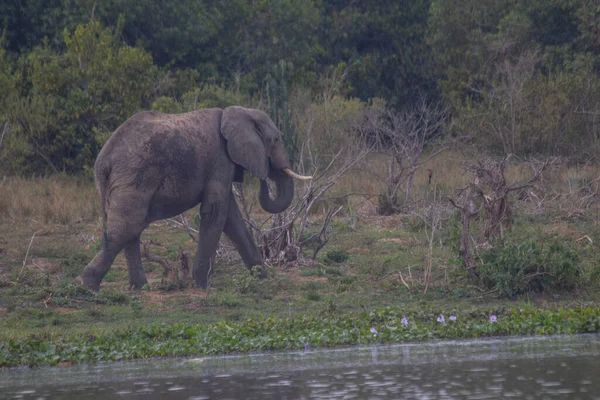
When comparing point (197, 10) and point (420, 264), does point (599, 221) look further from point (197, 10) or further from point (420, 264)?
point (197, 10)

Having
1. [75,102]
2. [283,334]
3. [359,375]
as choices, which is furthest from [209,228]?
[75,102]

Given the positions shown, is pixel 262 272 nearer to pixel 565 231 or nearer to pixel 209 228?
pixel 209 228

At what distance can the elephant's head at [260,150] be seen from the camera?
42.1 feet

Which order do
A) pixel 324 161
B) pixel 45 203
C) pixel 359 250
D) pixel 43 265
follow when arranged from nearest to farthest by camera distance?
pixel 43 265
pixel 359 250
pixel 45 203
pixel 324 161

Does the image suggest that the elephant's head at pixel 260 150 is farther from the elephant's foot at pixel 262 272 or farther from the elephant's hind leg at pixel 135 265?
the elephant's hind leg at pixel 135 265

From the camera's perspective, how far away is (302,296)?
38.9 feet

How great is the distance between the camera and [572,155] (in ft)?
73.5

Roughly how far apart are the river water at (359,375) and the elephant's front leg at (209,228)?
156 inches

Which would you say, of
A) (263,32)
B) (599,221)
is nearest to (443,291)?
(599,221)

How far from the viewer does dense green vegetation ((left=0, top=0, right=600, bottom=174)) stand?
2180 centimetres

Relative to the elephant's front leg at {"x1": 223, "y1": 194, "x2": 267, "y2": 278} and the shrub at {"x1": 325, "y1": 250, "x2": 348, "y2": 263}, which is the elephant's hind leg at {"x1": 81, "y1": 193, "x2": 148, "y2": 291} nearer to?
the elephant's front leg at {"x1": 223, "y1": 194, "x2": 267, "y2": 278}

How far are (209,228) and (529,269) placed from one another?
4000 mm

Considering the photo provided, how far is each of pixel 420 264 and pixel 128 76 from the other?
1108 cm

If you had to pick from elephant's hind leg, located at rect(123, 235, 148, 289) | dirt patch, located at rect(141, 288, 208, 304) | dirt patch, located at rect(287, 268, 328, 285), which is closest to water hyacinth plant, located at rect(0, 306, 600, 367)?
dirt patch, located at rect(141, 288, 208, 304)
